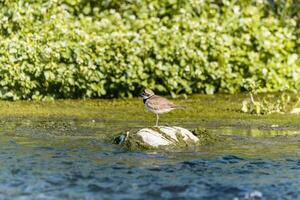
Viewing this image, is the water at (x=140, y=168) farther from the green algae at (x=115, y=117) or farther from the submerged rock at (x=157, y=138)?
the green algae at (x=115, y=117)

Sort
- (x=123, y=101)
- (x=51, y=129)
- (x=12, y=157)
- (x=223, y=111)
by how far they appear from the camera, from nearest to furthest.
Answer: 1. (x=12, y=157)
2. (x=51, y=129)
3. (x=223, y=111)
4. (x=123, y=101)

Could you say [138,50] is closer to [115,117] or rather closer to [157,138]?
[115,117]

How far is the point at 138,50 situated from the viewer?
14.8 metres

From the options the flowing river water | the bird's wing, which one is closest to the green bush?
the flowing river water

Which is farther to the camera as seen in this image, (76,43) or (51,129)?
(76,43)

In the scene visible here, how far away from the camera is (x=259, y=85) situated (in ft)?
51.1

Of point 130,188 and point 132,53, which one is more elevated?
point 132,53

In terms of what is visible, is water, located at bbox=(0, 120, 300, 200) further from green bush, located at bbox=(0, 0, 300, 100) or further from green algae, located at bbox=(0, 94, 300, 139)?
green bush, located at bbox=(0, 0, 300, 100)

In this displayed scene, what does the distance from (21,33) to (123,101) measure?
221cm

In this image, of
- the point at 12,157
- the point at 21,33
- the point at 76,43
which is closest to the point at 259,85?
the point at 76,43

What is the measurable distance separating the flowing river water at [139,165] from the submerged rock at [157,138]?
0.16 metres


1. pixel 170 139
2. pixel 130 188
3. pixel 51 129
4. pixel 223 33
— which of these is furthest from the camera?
pixel 223 33

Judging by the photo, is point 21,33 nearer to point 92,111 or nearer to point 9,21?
point 9,21

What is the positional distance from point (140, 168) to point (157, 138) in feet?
4.32
